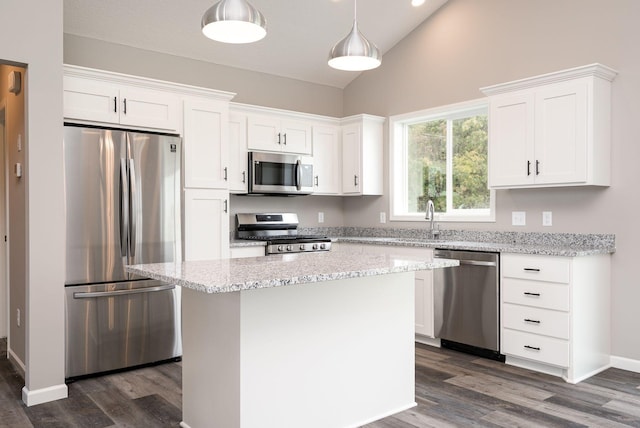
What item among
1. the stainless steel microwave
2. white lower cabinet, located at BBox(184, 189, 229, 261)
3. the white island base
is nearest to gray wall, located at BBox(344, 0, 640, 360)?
the stainless steel microwave

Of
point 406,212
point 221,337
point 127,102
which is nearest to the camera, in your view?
point 221,337

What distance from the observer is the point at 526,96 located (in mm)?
3836

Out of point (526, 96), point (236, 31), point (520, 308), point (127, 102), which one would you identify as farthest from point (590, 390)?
point (127, 102)

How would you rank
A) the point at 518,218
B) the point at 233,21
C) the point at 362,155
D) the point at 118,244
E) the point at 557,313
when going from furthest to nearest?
the point at 362,155
the point at 518,218
the point at 118,244
the point at 557,313
the point at 233,21

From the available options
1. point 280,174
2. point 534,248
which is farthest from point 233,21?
point 280,174

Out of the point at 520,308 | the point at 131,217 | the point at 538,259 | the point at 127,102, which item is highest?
the point at 127,102

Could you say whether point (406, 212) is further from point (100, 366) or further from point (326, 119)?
point (100, 366)

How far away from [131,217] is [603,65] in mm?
3546

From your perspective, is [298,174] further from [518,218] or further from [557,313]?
[557,313]

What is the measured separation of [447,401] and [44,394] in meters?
2.44

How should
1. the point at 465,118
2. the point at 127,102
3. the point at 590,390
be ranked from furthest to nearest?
the point at 465,118 < the point at 127,102 < the point at 590,390

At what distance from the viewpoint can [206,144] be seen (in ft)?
13.8

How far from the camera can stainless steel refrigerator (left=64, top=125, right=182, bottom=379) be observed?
3457 mm

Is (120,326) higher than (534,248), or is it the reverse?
(534,248)
